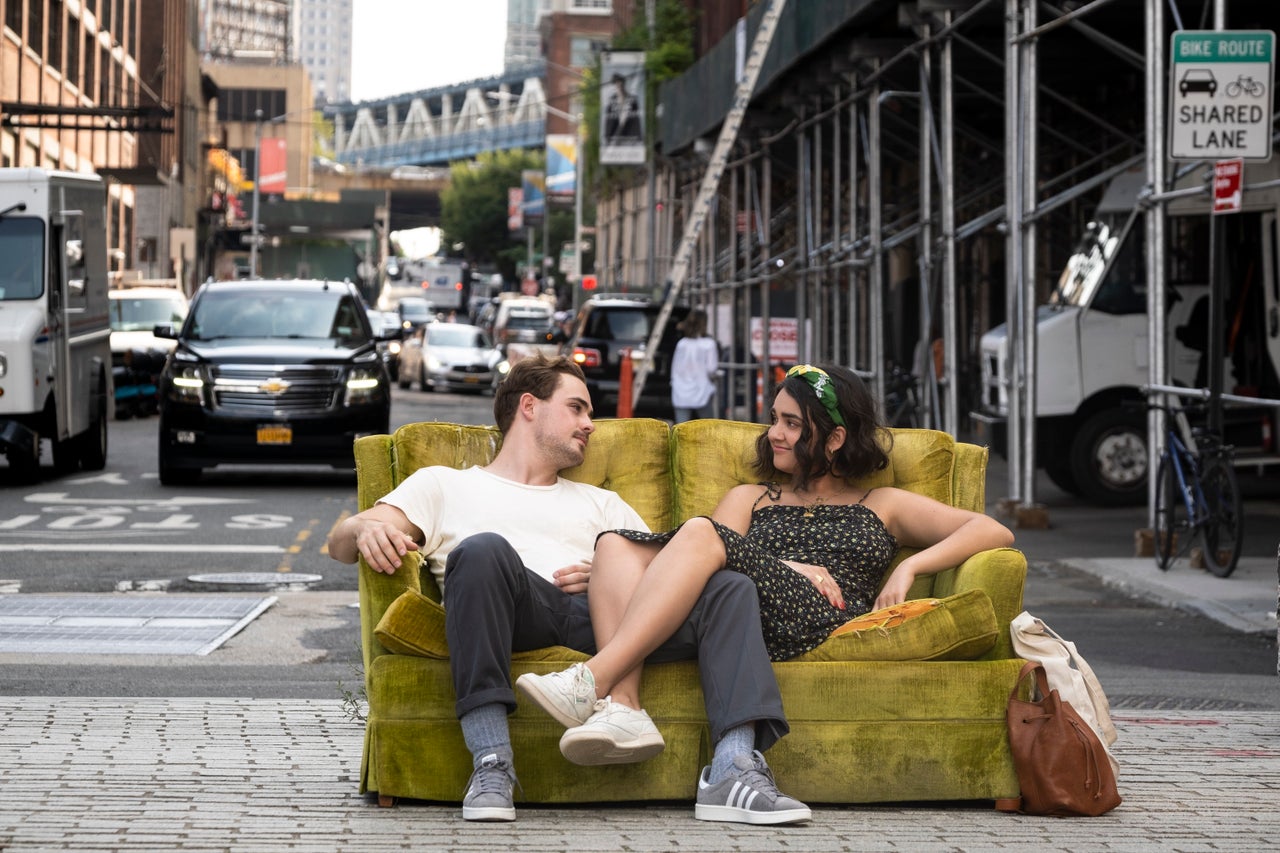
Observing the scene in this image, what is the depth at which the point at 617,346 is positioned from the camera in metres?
28.9

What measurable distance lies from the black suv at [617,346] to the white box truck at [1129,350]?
Answer: 9.86m

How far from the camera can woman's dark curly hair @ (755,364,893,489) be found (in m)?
6.37

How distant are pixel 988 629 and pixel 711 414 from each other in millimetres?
23563

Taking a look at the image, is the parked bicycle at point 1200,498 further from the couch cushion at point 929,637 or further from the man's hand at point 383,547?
the man's hand at point 383,547

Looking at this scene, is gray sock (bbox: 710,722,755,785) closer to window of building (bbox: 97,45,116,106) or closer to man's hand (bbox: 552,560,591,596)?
man's hand (bbox: 552,560,591,596)

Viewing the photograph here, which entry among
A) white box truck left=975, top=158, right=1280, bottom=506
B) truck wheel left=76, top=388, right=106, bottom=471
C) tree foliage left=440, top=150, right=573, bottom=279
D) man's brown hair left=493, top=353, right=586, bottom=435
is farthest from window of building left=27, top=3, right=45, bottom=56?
tree foliage left=440, top=150, right=573, bottom=279

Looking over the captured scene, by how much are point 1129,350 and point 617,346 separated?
11741 millimetres

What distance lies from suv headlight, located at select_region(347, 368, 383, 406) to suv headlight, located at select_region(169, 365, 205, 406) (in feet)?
4.65

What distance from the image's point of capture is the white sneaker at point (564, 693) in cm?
535

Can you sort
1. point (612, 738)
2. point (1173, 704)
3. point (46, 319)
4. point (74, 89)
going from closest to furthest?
point (612, 738), point (1173, 704), point (46, 319), point (74, 89)

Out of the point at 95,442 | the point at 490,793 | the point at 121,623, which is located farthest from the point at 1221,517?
the point at 95,442

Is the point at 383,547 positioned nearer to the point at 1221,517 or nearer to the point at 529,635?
the point at 529,635

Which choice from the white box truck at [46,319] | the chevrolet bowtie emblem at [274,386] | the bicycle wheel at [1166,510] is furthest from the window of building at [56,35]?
the bicycle wheel at [1166,510]

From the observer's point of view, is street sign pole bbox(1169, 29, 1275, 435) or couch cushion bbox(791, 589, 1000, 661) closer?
couch cushion bbox(791, 589, 1000, 661)
